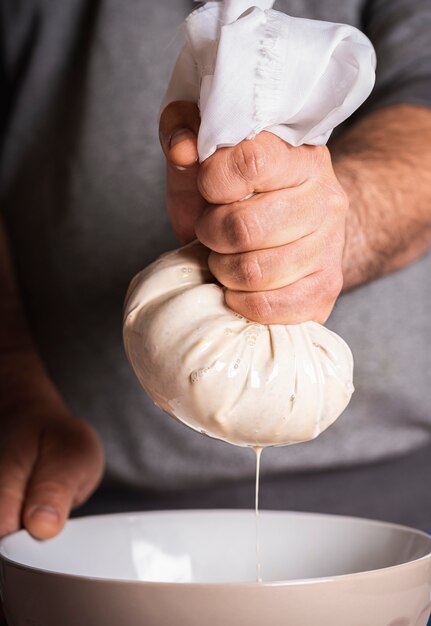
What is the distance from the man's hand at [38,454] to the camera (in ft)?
3.09

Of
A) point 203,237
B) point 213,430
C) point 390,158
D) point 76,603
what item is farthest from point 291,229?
point 390,158

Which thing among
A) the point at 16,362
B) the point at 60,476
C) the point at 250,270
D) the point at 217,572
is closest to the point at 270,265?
the point at 250,270

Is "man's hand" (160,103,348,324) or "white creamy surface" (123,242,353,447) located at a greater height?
"man's hand" (160,103,348,324)

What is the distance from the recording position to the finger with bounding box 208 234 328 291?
660 millimetres

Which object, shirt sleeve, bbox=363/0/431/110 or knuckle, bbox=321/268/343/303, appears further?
shirt sleeve, bbox=363/0/431/110

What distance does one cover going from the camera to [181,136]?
68 centimetres

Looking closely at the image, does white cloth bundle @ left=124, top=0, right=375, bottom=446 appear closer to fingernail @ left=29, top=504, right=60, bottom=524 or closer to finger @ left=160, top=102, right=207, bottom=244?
finger @ left=160, top=102, right=207, bottom=244

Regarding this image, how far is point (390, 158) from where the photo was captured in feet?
3.58

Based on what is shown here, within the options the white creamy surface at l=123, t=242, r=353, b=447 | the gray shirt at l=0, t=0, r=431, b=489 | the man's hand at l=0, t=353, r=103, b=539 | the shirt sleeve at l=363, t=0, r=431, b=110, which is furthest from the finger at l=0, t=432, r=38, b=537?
the shirt sleeve at l=363, t=0, r=431, b=110

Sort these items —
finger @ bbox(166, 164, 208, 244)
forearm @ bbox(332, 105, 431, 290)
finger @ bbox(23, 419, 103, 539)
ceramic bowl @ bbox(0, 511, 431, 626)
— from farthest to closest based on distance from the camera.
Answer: forearm @ bbox(332, 105, 431, 290)
finger @ bbox(23, 419, 103, 539)
finger @ bbox(166, 164, 208, 244)
ceramic bowl @ bbox(0, 511, 431, 626)

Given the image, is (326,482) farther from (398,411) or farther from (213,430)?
(213,430)

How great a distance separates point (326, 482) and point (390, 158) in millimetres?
524

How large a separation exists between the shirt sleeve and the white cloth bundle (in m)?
0.55

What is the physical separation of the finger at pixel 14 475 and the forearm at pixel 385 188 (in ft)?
1.56
